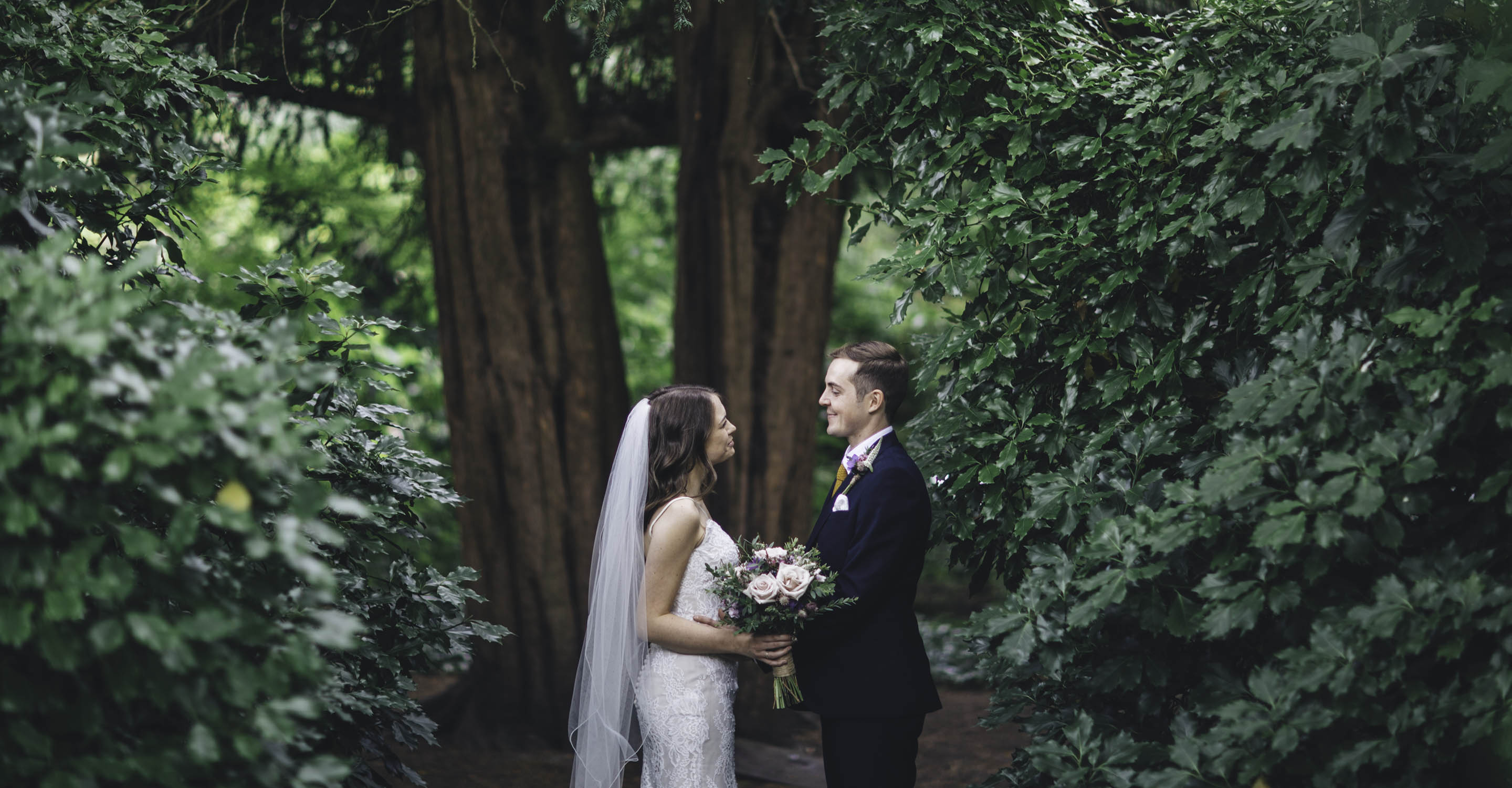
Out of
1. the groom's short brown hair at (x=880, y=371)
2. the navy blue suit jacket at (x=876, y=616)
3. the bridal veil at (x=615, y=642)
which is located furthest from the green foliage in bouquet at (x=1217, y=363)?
the bridal veil at (x=615, y=642)

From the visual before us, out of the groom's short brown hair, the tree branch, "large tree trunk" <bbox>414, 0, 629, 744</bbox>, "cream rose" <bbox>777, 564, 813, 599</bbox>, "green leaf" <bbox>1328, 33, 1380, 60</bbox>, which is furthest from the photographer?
the tree branch

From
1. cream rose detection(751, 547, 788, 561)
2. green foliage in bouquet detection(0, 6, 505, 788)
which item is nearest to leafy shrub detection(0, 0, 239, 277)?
green foliage in bouquet detection(0, 6, 505, 788)

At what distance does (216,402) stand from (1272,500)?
271 cm

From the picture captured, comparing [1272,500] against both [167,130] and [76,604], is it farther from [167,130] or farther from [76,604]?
[167,130]

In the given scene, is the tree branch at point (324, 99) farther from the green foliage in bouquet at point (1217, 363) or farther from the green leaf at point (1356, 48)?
the green leaf at point (1356, 48)

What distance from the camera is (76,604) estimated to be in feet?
7.38

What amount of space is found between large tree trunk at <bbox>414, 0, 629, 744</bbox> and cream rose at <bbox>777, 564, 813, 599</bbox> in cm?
287

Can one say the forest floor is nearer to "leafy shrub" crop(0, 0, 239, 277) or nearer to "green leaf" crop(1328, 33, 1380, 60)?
"leafy shrub" crop(0, 0, 239, 277)

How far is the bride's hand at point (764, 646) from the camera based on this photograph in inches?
145

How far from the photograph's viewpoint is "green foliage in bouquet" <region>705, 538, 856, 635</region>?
3.56m

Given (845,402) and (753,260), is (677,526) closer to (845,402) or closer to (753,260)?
(845,402)

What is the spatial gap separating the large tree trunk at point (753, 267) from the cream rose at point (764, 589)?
8.48ft

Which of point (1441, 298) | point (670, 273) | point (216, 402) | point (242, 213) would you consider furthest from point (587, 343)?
point (242, 213)

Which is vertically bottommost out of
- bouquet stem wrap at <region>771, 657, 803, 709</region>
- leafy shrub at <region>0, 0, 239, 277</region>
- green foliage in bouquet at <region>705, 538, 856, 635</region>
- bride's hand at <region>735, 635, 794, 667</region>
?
bouquet stem wrap at <region>771, 657, 803, 709</region>
